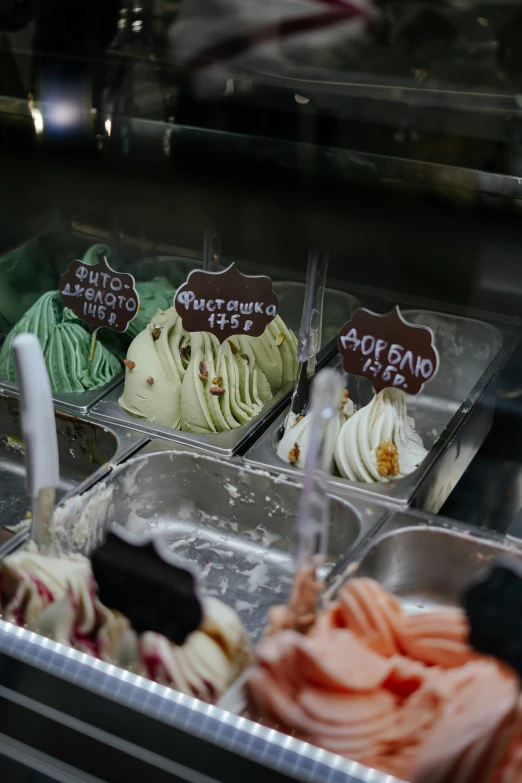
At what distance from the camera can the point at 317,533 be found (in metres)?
1.00

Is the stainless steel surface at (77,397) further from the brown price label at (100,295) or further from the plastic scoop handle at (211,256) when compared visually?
the plastic scoop handle at (211,256)

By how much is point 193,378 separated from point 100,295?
253 millimetres

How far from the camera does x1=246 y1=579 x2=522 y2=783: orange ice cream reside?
0.92m

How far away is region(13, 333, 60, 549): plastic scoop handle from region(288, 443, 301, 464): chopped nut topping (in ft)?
1.64

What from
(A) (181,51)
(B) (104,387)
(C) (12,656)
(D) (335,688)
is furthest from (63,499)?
(A) (181,51)

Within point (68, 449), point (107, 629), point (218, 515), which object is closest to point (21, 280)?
point (68, 449)

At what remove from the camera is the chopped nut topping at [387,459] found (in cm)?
150

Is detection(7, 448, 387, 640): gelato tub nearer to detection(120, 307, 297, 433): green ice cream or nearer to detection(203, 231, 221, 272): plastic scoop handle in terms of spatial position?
detection(120, 307, 297, 433): green ice cream

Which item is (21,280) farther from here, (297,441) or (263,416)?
(297,441)

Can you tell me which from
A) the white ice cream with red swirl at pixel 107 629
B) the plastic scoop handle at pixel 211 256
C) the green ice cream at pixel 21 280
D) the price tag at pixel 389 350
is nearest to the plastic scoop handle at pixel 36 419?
the white ice cream with red swirl at pixel 107 629

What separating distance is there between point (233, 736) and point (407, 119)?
0.87 m

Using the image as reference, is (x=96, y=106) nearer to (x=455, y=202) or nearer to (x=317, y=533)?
(x=455, y=202)

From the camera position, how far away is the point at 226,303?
1.62m

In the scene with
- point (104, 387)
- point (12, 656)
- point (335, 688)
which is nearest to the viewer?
point (335, 688)
